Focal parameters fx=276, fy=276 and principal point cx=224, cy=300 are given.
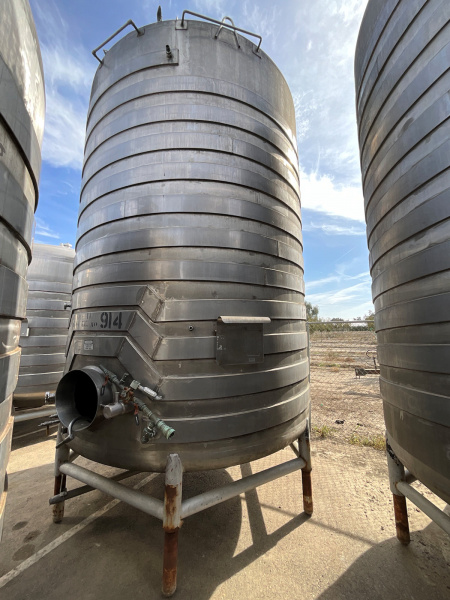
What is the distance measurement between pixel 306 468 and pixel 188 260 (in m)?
3.13

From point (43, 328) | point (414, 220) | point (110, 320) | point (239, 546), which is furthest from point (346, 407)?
point (43, 328)

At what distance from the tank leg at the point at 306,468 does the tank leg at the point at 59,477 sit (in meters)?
2.94

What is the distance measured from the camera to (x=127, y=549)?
3143 mm

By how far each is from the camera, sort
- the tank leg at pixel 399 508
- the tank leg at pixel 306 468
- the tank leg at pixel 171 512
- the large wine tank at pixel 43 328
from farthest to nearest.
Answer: the large wine tank at pixel 43 328 → the tank leg at pixel 306 468 → the tank leg at pixel 399 508 → the tank leg at pixel 171 512

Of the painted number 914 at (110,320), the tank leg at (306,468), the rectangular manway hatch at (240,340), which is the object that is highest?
the painted number 914 at (110,320)

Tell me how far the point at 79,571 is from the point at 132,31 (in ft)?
19.4

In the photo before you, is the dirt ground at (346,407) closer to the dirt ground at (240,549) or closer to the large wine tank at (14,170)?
the dirt ground at (240,549)

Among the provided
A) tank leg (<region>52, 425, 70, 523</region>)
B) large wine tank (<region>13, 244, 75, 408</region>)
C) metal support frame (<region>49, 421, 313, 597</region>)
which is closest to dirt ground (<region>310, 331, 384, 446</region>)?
metal support frame (<region>49, 421, 313, 597</region>)

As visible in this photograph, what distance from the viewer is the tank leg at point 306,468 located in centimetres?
353

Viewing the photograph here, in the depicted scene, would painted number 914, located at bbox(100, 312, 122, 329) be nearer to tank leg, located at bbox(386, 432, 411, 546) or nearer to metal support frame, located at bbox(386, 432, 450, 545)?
metal support frame, located at bbox(386, 432, 450, 545)

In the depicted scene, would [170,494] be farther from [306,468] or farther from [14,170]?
[14,170]

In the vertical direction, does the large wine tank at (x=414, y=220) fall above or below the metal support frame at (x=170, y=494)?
above

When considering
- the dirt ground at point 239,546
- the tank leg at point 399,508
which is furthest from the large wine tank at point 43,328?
the tank leg at point 399,508

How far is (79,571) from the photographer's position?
284cm
